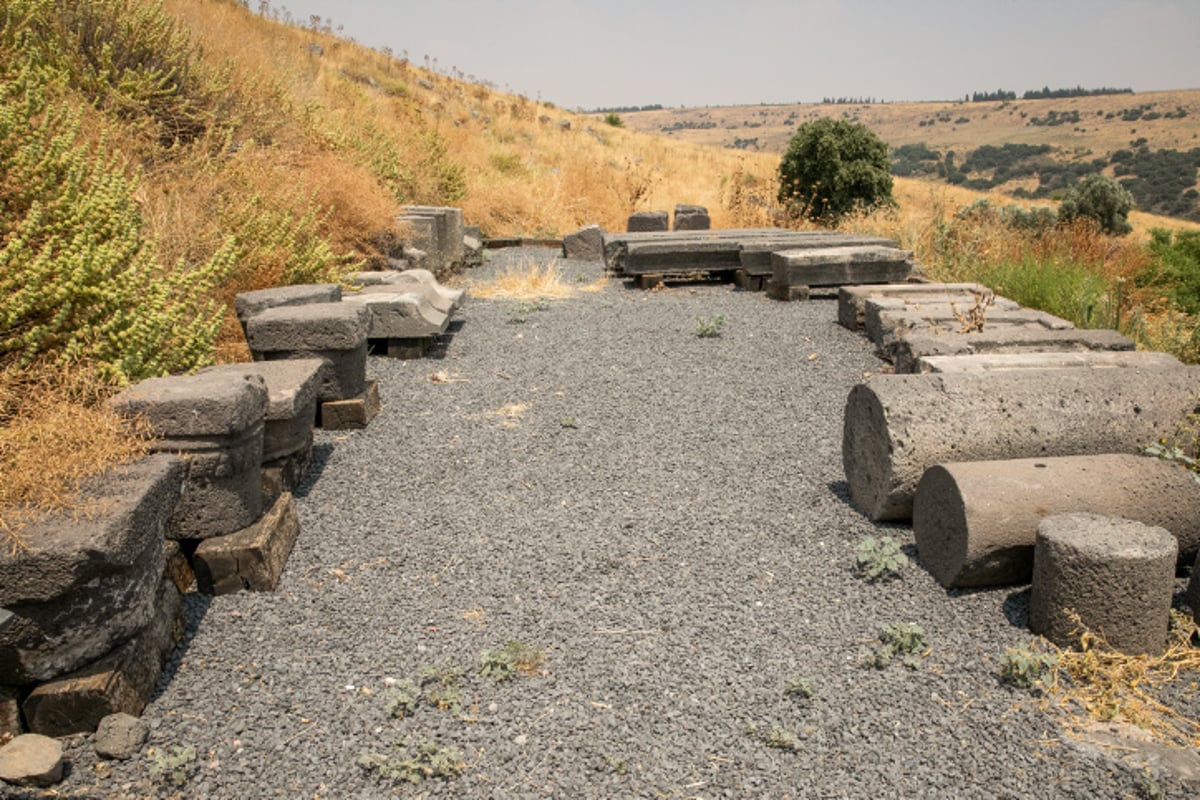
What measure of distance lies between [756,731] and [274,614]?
1.76 metres

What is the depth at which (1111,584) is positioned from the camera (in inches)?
101

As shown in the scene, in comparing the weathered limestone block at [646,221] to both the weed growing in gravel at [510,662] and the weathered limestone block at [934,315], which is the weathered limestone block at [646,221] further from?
the weed growing in gravel at [510,662]

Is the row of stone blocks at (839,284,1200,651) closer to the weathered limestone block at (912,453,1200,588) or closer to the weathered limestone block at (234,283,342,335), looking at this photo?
the weathered limestone block at (912,453,1200,588)

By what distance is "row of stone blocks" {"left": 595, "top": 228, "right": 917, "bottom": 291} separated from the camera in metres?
8.18

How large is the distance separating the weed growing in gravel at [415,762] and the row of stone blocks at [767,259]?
675 cm

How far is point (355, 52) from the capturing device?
75.0 ft

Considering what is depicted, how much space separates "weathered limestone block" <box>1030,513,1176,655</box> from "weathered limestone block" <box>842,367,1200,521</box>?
0.76m

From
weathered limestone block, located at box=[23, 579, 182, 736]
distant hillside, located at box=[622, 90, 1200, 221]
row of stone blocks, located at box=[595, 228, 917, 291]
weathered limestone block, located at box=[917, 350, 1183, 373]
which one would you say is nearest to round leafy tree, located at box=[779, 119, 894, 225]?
row of stone blocks, located at box=[595, 228, 917, 291]

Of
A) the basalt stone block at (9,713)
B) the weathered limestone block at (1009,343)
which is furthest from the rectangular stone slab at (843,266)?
the basalt stone block at (9,713)

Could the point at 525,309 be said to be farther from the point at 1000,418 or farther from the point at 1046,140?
the point at 1046,140

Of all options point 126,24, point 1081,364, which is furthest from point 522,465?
point 126,24

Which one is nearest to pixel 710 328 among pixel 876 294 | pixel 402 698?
pixel 876 294

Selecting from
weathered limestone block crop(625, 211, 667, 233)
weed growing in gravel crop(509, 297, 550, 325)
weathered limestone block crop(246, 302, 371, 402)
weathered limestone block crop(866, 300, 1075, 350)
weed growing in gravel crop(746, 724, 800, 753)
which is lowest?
weed growing in gravel crop(746, 724, 800, 753)

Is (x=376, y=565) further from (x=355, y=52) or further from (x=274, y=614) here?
(x=355, y=52)
